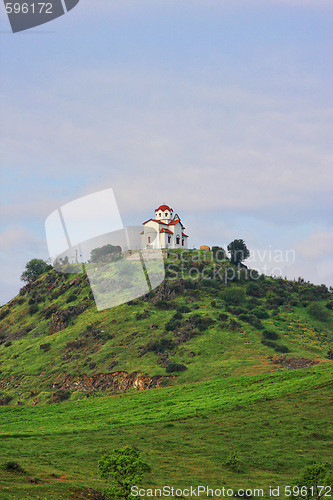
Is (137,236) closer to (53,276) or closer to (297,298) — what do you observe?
(53,276)

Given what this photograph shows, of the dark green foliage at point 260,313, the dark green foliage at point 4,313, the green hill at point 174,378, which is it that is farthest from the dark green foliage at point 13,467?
the dark green foliage at point 4,313

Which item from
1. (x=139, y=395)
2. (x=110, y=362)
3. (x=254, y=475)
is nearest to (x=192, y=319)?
(x=110, y=362)

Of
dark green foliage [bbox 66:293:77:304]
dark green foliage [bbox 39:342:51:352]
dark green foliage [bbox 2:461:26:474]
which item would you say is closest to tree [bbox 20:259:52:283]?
dark green foliage [bbox 66:293:77:304]

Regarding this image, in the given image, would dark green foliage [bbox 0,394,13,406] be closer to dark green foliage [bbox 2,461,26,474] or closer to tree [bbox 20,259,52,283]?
dark green foliage [bbox 2,461,26,474]

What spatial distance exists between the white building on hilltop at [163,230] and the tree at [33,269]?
145 ft

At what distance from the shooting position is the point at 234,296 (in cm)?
11925

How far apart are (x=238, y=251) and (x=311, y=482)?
11975cm

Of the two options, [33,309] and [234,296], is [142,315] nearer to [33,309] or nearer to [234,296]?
[234,296]

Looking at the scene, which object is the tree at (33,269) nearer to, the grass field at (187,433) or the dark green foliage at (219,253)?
the dark green foliage at (219,253)

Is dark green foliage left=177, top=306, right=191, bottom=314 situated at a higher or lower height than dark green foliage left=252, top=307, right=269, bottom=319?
higher

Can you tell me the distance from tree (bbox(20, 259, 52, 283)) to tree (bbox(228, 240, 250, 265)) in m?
57.0

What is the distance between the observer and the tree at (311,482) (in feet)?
119

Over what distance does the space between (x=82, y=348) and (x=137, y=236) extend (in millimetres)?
44309

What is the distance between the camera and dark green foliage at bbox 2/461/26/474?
42487 mm
